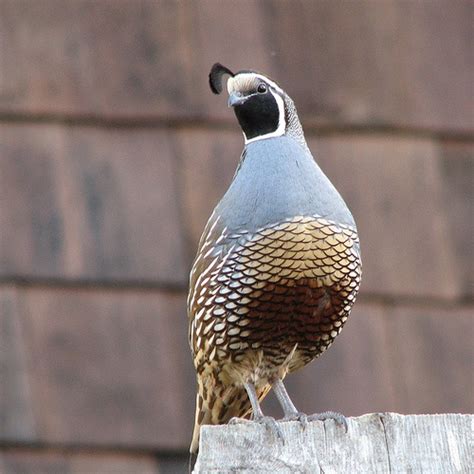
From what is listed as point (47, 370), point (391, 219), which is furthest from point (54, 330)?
point (391, 219)

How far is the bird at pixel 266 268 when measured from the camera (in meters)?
4.36

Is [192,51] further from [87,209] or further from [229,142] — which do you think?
[87,209]

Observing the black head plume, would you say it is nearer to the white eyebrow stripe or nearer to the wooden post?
the white eyebrow stripe

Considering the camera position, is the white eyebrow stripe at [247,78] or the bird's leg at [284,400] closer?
the bird's leg at [284,400]

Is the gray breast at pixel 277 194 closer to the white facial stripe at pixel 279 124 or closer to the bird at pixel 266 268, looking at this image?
the bird at pixel 266 268

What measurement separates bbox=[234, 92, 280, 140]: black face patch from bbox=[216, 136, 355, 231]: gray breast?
0.55 feet

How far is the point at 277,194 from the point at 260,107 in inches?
17.4

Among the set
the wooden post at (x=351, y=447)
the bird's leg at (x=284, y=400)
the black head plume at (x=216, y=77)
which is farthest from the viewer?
the black head plume at (x=216, y=77)

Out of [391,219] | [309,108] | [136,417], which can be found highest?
[309,108]

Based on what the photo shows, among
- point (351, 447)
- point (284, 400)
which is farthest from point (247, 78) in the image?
point (351, 447)

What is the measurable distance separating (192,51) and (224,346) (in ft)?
6.60

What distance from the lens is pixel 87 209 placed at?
6000 mm

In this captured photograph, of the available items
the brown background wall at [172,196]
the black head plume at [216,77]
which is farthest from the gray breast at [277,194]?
the brown background wall at [172,196]

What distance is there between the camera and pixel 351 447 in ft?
10.8
